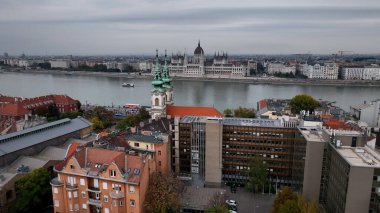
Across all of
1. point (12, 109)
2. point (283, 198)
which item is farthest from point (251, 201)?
point (12, 109)

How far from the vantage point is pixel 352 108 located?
30.9m

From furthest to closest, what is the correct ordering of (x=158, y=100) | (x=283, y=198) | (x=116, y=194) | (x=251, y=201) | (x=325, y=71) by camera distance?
1. (x=325, y=71)
2. (x=158, y=100)
3. (x=251, y=201)
4. (x=283, y=198)
5. (x=116, y=194)

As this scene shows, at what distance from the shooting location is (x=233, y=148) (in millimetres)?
17609

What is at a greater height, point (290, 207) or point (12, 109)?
point (12, 109)

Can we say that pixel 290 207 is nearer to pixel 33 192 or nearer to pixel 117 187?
pixel 117 187

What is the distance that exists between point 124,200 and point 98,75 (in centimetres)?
7529

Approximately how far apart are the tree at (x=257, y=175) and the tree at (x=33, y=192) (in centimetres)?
965

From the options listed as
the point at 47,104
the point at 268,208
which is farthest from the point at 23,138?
the point at 47,104

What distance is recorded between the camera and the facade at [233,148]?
16.8 metres

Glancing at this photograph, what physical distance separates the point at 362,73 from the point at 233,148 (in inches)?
2637

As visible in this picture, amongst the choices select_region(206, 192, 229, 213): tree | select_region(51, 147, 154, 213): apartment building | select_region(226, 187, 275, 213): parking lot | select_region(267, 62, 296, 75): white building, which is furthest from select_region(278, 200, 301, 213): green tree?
select_region(267, 62, 296, 75): white building

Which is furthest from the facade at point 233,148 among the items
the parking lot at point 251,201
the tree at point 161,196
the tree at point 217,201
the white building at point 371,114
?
the white building at point 371,114

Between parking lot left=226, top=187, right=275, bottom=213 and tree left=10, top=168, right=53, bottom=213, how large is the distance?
8617 mm

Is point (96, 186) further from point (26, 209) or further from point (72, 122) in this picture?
point (72, 122)
